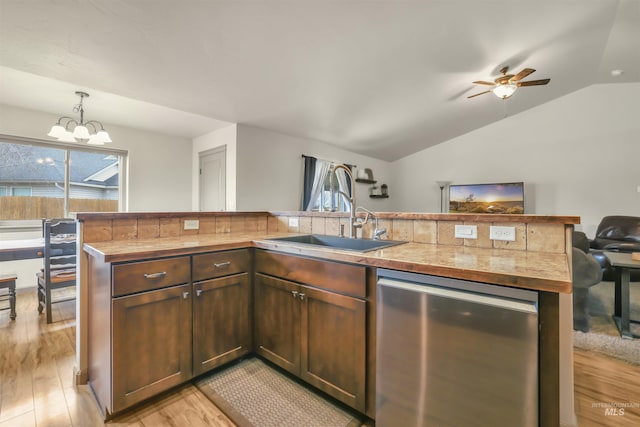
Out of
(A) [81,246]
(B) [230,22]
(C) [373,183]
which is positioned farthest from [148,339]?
(C) [373,183]

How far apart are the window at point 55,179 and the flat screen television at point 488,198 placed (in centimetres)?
653

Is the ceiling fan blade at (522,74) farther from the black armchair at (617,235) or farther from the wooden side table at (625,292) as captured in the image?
the black armchair at (617,235)

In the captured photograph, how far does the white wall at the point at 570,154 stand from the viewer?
16.0 feet

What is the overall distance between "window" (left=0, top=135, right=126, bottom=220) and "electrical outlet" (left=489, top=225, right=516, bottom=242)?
4.50 meters

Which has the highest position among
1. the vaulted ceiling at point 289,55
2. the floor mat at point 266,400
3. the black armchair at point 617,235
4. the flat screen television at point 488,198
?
the vaulted ceiling at point 289,55

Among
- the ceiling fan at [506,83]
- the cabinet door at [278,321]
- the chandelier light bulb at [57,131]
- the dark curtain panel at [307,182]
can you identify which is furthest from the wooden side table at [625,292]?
the chandelier light bulb at [57,131]

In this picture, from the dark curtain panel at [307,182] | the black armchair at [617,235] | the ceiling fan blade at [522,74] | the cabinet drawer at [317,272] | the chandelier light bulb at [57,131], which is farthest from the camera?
the dark curtain panel at [307,182]

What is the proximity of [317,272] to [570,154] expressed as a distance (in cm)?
631

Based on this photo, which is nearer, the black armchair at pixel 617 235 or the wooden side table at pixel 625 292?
the wooden side table at pixel 625 292

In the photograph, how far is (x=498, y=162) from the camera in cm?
597

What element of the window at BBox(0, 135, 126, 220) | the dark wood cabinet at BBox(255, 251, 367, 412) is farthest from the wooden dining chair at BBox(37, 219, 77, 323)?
the dark wood cabinet at BBox(255, 251, 367, 412)

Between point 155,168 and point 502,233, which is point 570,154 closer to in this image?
point 502,233

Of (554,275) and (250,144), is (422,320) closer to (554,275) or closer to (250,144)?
(554,275)

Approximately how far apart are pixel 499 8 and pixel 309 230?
104 inches
